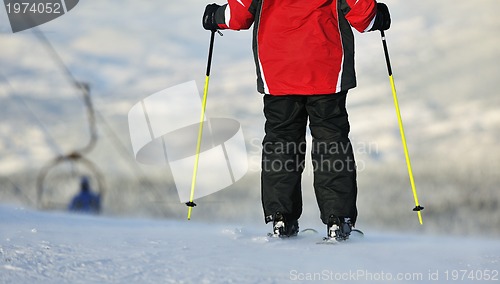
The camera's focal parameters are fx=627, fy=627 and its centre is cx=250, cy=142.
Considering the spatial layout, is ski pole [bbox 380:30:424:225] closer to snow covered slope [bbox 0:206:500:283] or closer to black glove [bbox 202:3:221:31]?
snow covered slope [bbox 0:206:500:283]

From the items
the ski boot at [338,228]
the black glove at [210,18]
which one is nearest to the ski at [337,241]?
the ski boot at [338,228]

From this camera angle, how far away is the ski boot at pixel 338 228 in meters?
3.53

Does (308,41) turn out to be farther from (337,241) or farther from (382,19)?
(337,241)

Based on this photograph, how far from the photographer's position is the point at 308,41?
354 centimetres

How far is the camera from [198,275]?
2.39m

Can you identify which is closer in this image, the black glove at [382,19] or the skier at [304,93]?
the skier at [304,93]

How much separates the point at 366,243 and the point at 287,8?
55.0 inches

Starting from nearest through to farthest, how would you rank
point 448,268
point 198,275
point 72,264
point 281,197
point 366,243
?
point 198,275 < point 72,264 < point 448,268 < point 366,243 < point 281,197

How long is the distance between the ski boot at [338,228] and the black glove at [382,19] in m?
1.14

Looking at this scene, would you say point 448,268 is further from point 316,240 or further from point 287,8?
point 287,8

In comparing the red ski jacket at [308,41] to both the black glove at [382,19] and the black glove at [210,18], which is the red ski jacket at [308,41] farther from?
the black glove at [210,18]

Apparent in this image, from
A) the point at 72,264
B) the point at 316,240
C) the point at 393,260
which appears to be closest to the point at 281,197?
the point at 316,240

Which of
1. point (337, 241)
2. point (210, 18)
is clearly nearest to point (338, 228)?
point (337, 241)

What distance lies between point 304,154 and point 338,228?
516 millimetres
